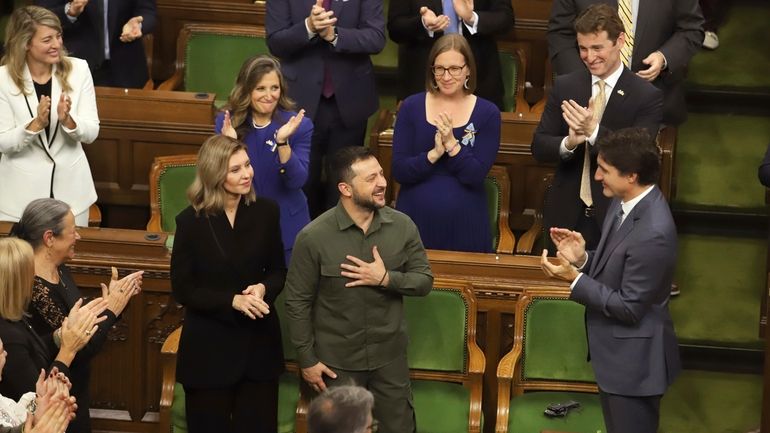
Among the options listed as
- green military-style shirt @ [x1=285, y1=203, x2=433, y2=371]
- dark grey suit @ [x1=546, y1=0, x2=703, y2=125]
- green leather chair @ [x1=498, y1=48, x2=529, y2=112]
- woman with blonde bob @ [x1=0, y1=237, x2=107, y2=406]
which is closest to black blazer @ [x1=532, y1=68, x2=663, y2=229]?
dark grey suit @ [x1=546, y1=0, x2=703, y2=125]

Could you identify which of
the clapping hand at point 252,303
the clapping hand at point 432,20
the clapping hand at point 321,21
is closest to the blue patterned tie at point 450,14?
the clapping hand at point 432,20

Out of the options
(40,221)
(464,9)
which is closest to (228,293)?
(40,221)

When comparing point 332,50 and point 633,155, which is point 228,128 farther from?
point 633,155

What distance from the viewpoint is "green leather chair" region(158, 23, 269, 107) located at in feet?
18.8

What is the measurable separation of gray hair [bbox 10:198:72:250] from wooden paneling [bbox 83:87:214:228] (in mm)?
1551

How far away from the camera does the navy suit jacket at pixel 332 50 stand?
470cm

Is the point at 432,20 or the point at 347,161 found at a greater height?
the point at 432,20

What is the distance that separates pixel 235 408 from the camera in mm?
3996

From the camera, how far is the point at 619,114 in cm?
421

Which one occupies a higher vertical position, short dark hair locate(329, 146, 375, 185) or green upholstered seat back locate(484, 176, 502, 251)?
short dark hair locate(329, 146, 375, 185)

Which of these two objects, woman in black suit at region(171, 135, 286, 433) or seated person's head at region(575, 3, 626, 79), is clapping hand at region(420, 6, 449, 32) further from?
woman in black suit at region(171, 135, 286, 433)

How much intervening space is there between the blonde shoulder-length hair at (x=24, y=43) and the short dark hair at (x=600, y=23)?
5.38ft

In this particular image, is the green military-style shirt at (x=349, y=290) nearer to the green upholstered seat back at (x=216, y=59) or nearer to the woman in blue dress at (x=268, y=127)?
the woman in blue dress at (x=268, y=127)

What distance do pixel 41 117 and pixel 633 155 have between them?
1.96m
